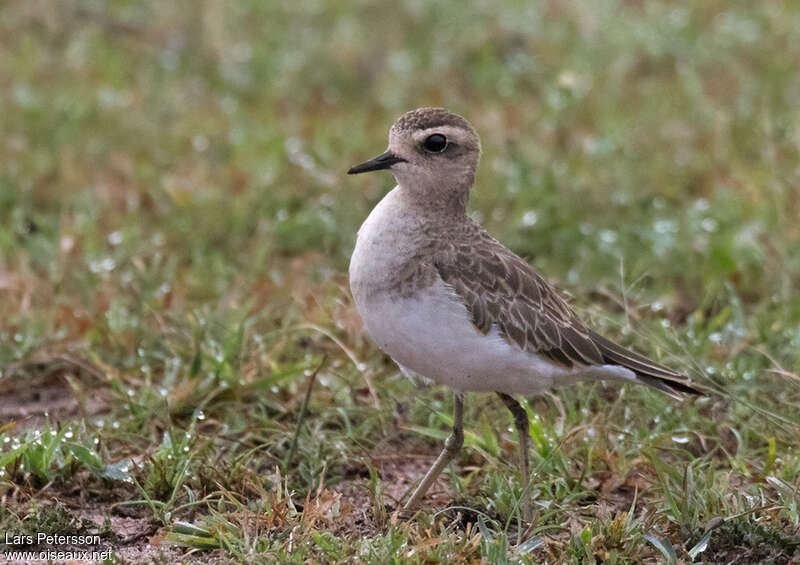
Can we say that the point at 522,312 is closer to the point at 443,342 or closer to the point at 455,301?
the point at 455,301

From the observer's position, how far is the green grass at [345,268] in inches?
185

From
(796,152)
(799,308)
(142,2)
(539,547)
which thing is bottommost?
(539,547)

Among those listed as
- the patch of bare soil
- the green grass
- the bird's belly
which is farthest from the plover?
the patch of bare soil

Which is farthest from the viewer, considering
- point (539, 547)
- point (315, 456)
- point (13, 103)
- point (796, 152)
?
point (13, 103)

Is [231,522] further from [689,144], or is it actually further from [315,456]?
[689,144]

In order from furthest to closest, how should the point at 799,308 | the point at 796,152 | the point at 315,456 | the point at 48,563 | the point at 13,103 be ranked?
the point at 13,103 → the point at 796,152 → the point at 799,308 → the point at 315,456 → the point at 48,563

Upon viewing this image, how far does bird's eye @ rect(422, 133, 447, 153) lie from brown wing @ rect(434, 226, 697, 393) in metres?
0.37

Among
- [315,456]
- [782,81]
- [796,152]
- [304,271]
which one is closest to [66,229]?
[304,271]

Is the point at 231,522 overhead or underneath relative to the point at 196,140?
underneath

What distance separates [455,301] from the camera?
179 inches

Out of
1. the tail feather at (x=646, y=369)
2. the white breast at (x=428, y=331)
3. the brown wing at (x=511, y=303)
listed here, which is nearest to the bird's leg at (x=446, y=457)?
the white breast at (x=428, y=331)

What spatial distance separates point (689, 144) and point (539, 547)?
4851 millimetres

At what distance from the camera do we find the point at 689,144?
8641mm

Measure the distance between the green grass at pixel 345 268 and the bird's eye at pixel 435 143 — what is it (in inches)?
41.1
